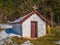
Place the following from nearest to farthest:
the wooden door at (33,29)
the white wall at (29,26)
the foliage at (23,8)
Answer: the white wall at (29,26) < the wooden door at (33,29) < the foliage at (23,8)

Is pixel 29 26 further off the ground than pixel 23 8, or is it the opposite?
pixel 23 8

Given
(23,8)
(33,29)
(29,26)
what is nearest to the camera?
(29,26)

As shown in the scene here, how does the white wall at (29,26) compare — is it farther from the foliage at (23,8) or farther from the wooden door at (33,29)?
the foliage at (23,8)

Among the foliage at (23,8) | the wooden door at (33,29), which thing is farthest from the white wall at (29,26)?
the foliage at (23,8)

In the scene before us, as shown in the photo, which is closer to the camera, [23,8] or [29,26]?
[29,26]

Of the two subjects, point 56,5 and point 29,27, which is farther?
point 56,5

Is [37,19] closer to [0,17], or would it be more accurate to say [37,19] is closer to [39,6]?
[0,17]

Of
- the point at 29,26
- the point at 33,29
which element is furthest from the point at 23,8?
the point at 29,26

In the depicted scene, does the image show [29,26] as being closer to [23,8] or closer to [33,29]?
[33,29]

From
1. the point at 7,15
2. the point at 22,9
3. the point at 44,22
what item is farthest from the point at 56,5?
the point at 44,22

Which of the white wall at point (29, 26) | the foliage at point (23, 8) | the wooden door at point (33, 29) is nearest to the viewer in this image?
the white wall at point (29, 26)

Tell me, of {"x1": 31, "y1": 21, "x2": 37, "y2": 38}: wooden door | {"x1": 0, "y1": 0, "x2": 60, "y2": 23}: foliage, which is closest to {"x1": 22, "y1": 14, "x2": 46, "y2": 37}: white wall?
{"x1": 31, "y1": 21, "x2": 37, "y2": 38}: wooden door

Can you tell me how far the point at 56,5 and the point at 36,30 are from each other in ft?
69.8

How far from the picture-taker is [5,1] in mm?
47062
